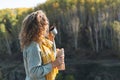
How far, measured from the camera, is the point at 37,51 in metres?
4.70

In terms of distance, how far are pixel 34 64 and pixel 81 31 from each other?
5322cm

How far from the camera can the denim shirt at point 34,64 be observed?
4672mm

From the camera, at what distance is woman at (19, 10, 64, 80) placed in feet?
15.4

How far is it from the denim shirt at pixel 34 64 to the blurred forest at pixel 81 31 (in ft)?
148

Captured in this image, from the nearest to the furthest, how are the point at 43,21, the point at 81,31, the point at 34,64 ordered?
the point at 34,64
the point at 43,21
the point at 81,31

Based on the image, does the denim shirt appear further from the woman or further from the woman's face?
the woman's face

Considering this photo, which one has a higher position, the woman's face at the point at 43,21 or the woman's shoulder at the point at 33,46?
the woman's face at the point at 43,21

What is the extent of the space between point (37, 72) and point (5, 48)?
55484 mm

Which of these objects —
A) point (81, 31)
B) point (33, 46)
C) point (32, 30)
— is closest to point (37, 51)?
point (33, 46)

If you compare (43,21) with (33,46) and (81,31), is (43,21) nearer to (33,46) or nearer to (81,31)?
(33,46)

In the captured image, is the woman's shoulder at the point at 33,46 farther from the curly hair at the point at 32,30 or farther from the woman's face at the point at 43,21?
the woman's face at the point at 43,21

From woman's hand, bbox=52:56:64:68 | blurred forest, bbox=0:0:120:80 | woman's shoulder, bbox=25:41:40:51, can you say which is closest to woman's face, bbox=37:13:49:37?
woman's shoulder, bbox=25:41:40:51

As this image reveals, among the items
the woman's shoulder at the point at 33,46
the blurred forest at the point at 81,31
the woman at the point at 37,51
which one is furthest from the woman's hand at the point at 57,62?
the blurred forest at the point at 81,31

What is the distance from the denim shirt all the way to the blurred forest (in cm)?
4512
